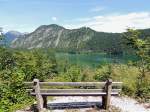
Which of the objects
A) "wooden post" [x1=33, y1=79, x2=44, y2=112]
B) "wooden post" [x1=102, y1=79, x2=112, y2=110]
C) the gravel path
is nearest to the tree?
the gravel path

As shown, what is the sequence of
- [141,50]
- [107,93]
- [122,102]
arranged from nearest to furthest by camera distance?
[107,93] → [122,102] → [141,50]

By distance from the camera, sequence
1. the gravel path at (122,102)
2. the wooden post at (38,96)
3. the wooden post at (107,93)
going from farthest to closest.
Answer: the gravel path at (122,102)
the wooden post at (107,93)
the wooden post at (38,96)

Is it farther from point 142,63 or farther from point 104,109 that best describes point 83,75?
point 104,109

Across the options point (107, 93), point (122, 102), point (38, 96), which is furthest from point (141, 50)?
point (38, 96)

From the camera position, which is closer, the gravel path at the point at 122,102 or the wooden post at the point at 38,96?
the wooden post at the point at 38,96

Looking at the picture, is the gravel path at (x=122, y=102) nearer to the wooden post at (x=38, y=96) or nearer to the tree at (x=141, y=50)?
the wooden post at (x=38, y=96)

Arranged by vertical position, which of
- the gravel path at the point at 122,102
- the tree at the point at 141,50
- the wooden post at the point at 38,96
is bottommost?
the gravel path at the point at 122,102

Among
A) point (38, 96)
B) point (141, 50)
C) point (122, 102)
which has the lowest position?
point (122, 102)

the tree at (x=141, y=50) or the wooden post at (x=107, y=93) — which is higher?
the tree at (x=141, y=50)

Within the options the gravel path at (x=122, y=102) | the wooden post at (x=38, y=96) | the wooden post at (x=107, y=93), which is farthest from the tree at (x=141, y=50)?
the wooden post at (x=38, y=96)

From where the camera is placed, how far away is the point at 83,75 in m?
19.4

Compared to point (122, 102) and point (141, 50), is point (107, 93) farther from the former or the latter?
point (141, 50)

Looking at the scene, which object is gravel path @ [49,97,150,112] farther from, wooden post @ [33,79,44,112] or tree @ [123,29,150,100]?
tree @ [123,29,150,100]

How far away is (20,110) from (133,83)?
19.7 ft
